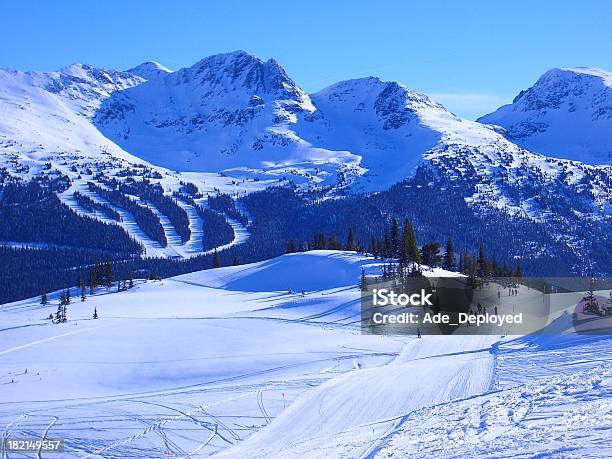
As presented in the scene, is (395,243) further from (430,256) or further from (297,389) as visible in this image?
(297,389)

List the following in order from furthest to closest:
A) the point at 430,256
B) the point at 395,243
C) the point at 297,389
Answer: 1. the point at 395,243
2. the point at 430,256
3. the point at 297,389

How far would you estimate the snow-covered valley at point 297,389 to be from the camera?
76.8ft

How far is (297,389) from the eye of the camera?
36375 millimetres

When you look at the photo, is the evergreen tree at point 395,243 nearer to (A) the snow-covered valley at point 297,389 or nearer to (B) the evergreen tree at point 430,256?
(B) the evergreen tree at point 430,256

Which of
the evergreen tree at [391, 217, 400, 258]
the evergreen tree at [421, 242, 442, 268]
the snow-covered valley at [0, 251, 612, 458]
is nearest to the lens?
the snow-covered valley at [0, 251, 612, 458]

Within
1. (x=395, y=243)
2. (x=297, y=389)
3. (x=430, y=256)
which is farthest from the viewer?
(x=395, y=243)

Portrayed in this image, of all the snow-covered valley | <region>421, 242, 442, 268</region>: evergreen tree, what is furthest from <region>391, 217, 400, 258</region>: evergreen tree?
the snow-covered valley

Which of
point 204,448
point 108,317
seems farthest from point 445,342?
point 108,317

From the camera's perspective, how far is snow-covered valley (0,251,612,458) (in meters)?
23.4

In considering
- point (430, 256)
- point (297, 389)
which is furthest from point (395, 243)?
point (297, 389)

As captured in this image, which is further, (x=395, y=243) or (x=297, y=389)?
(x=395, y=243)

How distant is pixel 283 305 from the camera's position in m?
80.1

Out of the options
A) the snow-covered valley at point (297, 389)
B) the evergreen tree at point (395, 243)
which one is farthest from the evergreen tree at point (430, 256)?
the snow-covered valley at point (297, 389)

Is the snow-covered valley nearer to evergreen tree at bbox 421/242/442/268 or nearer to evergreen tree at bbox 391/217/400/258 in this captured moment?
evergreen tree at bbox 391/217/400/258
